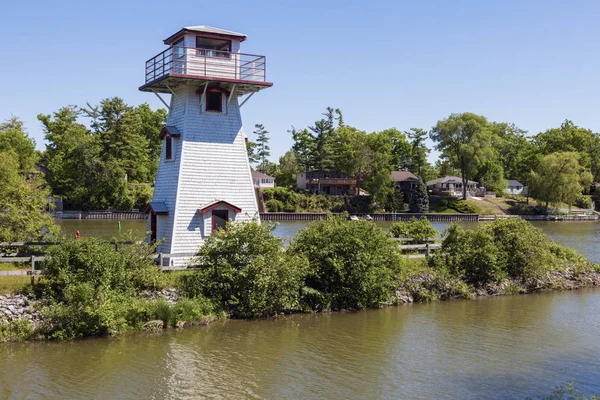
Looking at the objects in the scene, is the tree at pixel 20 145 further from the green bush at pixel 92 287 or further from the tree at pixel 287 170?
the green bush at pixel 92 287

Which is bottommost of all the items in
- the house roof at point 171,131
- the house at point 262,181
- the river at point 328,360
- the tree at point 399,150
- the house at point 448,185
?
the river at point 328,360

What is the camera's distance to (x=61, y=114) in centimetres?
8800

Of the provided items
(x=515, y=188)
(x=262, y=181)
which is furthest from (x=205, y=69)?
(x=515, y=188)

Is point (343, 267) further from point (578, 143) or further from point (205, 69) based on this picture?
point (578, 143)

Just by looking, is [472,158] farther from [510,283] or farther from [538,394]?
[538,394]

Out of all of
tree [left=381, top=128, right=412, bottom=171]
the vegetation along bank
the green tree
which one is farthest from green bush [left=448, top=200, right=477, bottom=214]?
the vegetation along bank

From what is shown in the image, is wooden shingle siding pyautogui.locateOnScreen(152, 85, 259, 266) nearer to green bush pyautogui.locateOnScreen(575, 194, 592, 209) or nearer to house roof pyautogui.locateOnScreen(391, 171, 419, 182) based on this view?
house roof pyautogui.locateOnScreen(391, 171, 419, 182)

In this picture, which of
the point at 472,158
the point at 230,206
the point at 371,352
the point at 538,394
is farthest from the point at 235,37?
the point at 472,158

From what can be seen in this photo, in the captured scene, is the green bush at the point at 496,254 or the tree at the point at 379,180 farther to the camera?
the tree at the point at 379,180

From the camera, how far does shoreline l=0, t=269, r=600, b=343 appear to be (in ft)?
60.4

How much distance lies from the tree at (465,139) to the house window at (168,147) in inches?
3006

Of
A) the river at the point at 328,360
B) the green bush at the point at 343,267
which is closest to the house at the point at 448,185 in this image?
the river at the point at 328,360

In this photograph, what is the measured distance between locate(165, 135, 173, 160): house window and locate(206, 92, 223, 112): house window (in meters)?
2.22

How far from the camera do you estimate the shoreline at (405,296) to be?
725 inches
